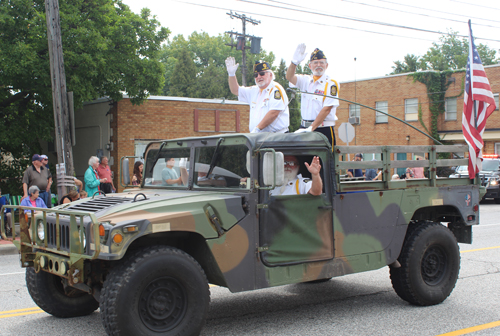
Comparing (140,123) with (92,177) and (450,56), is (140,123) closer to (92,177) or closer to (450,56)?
(92,177)

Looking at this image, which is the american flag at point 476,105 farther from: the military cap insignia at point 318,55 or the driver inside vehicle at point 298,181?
the driver inside vehicle at point 298,181

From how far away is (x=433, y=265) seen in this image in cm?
607

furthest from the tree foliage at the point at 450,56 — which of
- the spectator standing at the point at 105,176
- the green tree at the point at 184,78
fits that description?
the spectator standing at the point at 105,176

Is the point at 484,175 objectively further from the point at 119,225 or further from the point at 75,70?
the point at 119,225

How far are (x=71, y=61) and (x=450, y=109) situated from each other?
79.8ft

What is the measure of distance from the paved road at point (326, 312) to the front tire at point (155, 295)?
0.69 metres

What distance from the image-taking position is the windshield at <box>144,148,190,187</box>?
17.8 ft

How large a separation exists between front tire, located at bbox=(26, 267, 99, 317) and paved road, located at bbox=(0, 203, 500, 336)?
0.11 metres

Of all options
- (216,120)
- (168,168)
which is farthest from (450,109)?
(168,168)

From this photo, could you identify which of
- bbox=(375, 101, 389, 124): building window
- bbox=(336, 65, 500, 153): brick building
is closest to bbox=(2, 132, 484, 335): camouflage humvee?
bbox=(336, 65, 500, 153): brick building

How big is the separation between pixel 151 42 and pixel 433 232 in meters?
15.0

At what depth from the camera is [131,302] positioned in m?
4.07

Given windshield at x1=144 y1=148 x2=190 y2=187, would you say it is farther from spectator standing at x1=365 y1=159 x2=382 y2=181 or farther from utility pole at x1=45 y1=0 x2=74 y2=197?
utility pole at x1=45 y1=0 x2=74 y2=197

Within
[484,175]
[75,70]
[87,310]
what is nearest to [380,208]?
[87,310]
